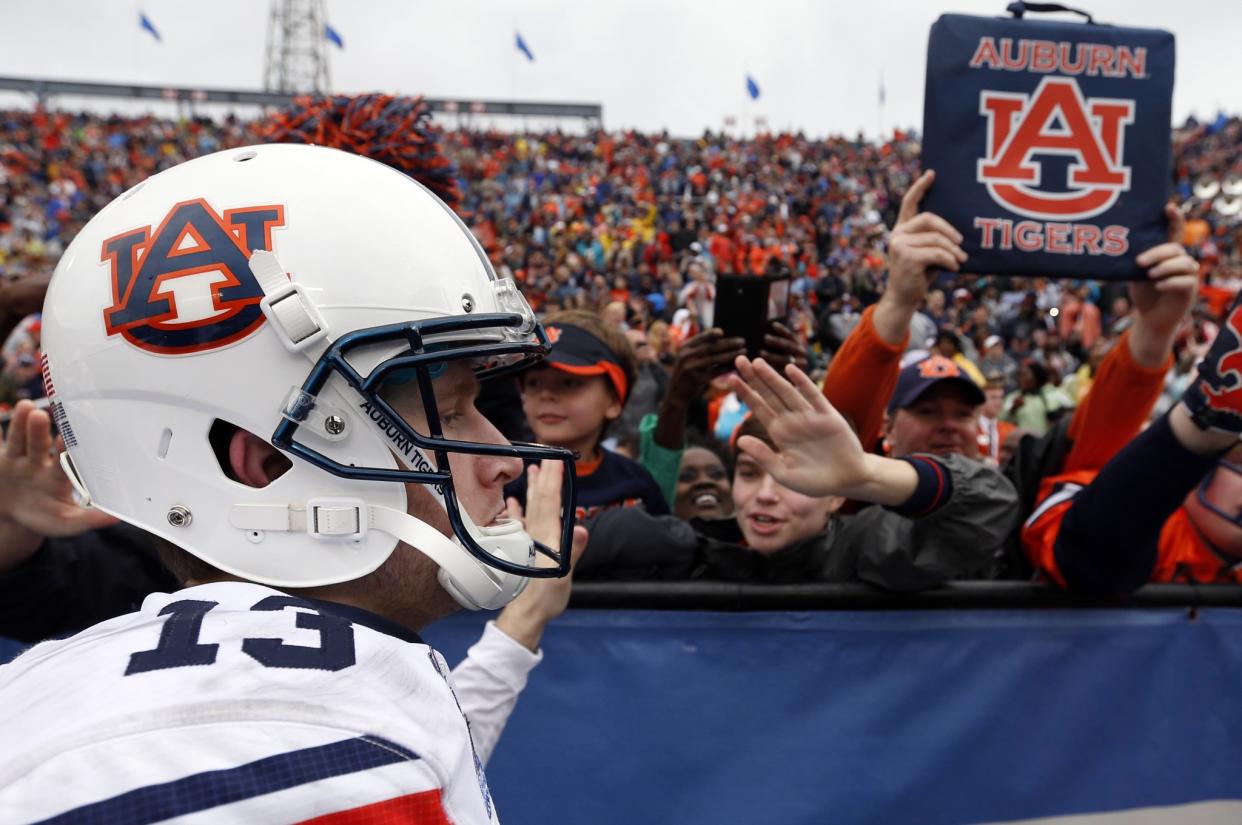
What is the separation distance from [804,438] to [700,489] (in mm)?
1527

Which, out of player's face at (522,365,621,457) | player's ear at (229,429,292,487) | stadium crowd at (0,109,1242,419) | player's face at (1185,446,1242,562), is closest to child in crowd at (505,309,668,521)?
player's face at (522,365,621,457)

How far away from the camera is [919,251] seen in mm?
2590

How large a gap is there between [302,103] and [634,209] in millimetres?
19359

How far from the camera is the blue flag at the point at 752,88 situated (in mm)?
33812

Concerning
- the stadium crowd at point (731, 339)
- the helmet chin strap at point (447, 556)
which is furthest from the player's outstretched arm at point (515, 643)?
the helmet chin strap at point (447, 556)

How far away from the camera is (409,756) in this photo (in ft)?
3.00

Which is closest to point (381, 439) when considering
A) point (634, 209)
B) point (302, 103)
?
point (302, 103)

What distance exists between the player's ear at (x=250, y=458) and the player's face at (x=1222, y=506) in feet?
7.38

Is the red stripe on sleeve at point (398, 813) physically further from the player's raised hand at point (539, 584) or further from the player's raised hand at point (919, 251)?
the player's raised hand at point (919, 251)

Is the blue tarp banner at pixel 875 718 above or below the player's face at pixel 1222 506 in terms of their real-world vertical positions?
below

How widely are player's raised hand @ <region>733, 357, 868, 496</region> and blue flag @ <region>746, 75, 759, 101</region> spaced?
110ft

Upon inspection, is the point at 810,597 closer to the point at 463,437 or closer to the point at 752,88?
the point at 463,437

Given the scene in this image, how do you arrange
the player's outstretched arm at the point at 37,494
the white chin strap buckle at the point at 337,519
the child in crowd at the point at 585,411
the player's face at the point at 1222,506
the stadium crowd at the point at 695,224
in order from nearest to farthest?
the white chin strap buckle at the point at 337,519 < the player's outstretched arm at the point at 37,494 < the player's face at the point at 1222,506 < the child in crowd at the point at 585,411 < the stadium crowd at the point at 695,224

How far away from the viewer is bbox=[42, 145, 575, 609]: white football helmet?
3.89 feet
